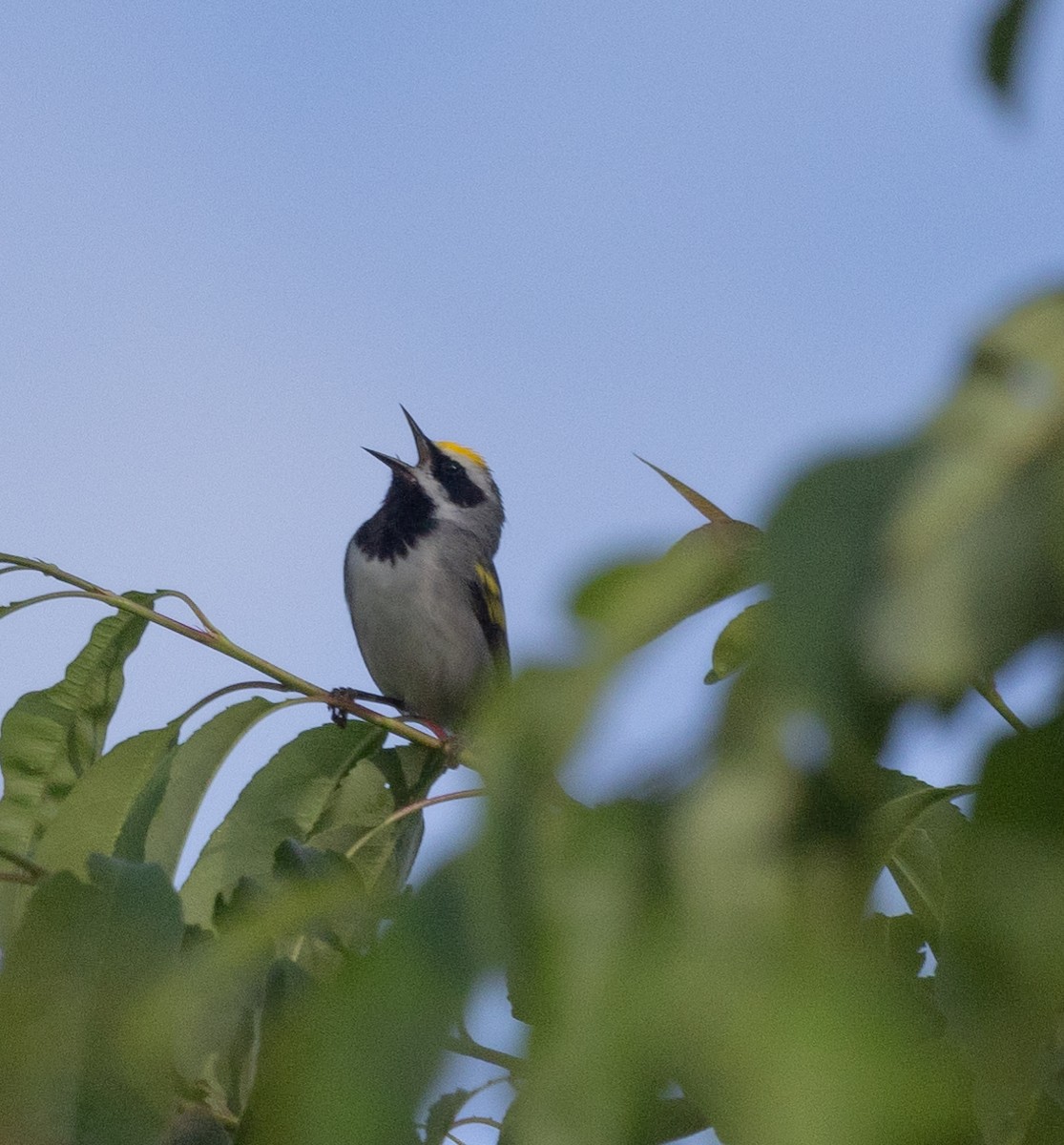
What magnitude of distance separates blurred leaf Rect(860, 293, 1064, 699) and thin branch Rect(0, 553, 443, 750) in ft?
6.25

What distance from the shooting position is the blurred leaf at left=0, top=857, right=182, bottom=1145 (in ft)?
2.74

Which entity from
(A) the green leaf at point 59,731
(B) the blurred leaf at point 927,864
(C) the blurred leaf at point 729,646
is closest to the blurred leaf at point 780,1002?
(C) the blurred leaf at point 729,646

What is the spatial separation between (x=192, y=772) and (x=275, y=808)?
194 mm

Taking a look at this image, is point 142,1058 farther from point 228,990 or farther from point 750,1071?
point 750,1071

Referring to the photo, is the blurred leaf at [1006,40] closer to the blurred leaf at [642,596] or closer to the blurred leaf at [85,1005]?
the blurred leaf at [642,596]

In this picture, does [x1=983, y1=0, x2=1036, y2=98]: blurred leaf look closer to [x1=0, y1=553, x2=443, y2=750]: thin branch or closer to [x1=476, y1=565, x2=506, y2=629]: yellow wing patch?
[x1=0, y1=553, x2=443, y2=750]: thin branch

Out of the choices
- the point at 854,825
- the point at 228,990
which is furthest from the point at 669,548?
the point at 228,990

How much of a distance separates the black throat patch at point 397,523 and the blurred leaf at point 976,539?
556cm

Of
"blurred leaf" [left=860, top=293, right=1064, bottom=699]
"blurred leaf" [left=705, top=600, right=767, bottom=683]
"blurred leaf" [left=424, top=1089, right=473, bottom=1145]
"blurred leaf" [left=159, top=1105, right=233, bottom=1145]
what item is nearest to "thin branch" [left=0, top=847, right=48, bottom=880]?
"blurred leaf" [left=159, top=1105, right=233, bottom=1145]

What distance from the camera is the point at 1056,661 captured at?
18.1 inches

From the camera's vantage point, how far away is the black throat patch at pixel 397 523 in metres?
6.09

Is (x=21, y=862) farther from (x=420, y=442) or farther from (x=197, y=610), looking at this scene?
(x=420, y=442)

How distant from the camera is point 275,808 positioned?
212 cm

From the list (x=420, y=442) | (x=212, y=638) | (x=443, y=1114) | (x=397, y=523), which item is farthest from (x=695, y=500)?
(x=420, y=442)
